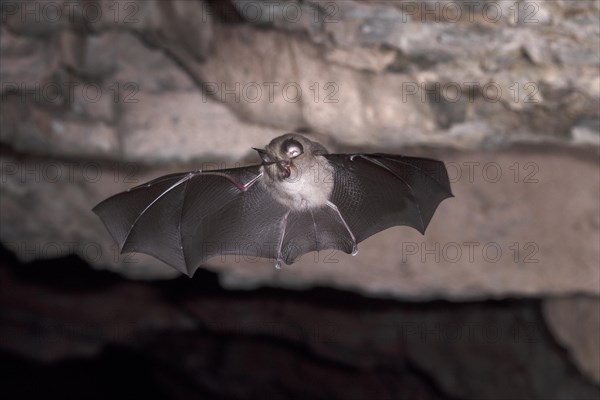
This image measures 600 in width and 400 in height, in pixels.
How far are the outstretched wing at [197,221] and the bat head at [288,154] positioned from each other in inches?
11.6

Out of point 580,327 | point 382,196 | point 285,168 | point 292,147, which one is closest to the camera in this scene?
point 292,147

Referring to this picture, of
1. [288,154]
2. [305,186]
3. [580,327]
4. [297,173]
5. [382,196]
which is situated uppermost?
[288,154]

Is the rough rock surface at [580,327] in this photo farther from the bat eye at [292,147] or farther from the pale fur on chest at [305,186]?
the bat eye at [292,147]

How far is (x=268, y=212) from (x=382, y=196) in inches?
22.2

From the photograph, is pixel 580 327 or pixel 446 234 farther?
pixel 580 327

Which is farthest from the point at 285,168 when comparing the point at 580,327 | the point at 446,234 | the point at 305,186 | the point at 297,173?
the point at 580,327

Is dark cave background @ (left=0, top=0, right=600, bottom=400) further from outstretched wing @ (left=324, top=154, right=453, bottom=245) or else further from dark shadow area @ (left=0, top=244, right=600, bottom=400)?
outstretched wing @ (left=324, top=154, right=453, bottom=245)

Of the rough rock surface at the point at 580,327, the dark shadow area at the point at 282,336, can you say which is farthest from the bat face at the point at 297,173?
the dark shadow area at the point at 282,336

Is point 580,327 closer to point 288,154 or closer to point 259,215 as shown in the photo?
point 259,215

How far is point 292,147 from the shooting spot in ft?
9.06

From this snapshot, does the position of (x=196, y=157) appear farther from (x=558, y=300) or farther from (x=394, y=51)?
(x=558, y=300)

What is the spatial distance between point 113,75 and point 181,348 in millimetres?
3239

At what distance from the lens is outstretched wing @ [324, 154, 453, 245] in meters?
3.22

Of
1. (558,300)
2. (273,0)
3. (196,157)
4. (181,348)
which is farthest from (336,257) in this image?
(181,348)
